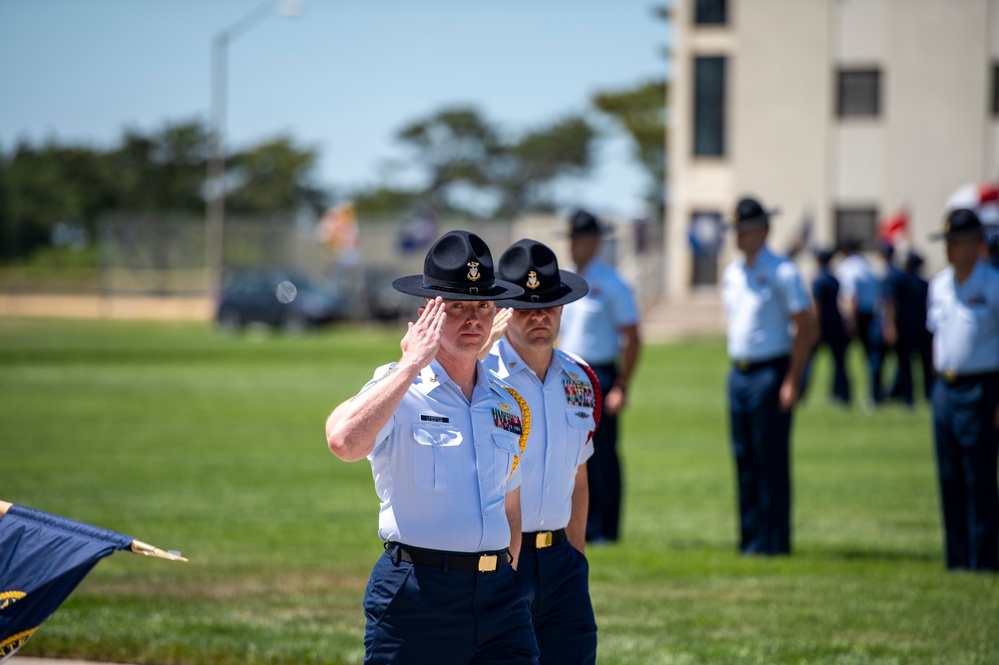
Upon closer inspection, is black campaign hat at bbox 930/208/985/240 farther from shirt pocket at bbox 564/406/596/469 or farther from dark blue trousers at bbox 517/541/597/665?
dark blue trousers at bbox 517/541/597/665

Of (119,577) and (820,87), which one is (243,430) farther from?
(820,87)

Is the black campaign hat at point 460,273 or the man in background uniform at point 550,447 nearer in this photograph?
the black campaign hat at point 460,273

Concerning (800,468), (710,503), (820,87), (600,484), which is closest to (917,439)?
(800,468)

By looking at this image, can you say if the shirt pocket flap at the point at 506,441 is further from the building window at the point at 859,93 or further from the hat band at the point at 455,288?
the building window at the point at 859,93

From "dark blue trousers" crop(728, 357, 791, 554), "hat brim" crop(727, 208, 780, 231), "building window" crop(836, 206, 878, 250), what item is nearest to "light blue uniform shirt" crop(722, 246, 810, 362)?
"dark blue trousers" crop(728, 357, 791, 554)

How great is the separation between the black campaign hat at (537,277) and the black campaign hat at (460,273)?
72 centimetres

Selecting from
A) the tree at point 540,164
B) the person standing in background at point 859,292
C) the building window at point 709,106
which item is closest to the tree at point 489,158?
the tree at point 540,164

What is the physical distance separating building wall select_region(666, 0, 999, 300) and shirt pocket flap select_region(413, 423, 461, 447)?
39.7 m

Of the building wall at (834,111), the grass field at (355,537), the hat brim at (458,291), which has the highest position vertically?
the building wall at (834,111)

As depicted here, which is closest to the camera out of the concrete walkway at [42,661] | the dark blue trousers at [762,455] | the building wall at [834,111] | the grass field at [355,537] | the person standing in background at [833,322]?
the concrete walkway at [42,661]

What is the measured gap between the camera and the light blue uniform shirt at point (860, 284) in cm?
2167

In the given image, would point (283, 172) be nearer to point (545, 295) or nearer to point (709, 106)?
point (709, 106)

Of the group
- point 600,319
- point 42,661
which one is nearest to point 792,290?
point 600,319

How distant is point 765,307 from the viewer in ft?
30.8
